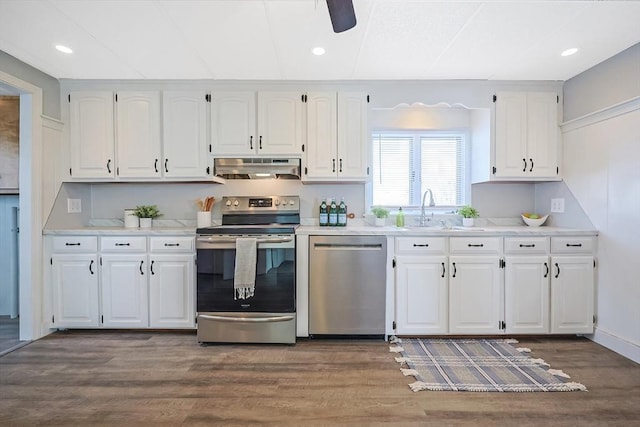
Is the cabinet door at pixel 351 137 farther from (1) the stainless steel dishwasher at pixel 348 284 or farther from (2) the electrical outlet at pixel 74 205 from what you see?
(2) the electrical outlet at pixel 74 205

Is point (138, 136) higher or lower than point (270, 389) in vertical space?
higher

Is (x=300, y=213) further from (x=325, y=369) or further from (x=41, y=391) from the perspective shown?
(x=41, y=391)

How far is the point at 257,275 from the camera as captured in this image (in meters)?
2.79

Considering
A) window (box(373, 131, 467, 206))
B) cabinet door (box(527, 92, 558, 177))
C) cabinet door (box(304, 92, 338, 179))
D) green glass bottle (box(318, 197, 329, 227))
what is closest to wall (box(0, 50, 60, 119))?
cabinet door (box(304, 92, 338, 179))

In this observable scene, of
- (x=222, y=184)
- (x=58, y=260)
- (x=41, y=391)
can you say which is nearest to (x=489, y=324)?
(x=222, y=184)

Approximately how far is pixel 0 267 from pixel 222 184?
8.05ft

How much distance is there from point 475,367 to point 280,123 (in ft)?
8.40

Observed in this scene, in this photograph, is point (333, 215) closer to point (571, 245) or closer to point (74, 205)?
point (571, 245)

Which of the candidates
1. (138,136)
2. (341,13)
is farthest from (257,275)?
(341,13)

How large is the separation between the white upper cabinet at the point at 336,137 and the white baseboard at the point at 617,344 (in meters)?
2.37

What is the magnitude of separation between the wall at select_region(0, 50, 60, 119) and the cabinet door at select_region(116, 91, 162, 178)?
550mm

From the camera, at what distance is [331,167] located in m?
3.21

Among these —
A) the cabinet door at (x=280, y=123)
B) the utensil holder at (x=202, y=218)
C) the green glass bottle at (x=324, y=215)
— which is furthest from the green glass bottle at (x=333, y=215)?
the utensil holder at (x=202, y=218)

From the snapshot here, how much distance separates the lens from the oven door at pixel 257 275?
2791 mm
